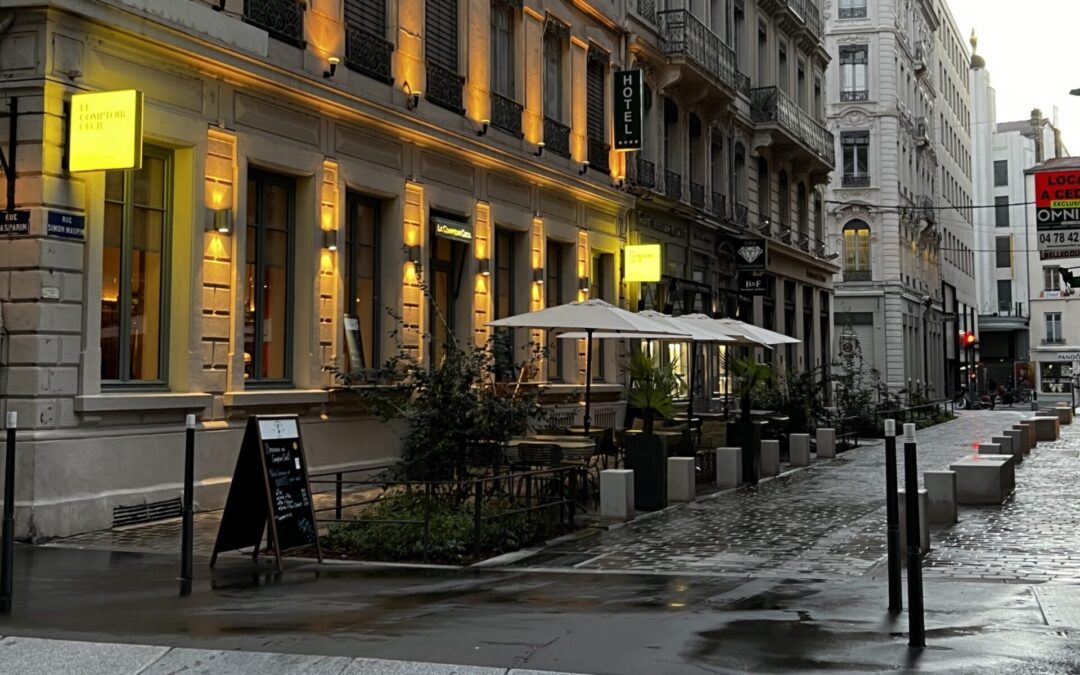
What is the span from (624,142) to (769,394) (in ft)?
22.1

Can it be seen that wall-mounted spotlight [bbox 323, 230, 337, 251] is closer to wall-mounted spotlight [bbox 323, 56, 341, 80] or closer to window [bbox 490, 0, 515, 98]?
wall-mounted spotlight [bbox 323, 56, 341, 80]

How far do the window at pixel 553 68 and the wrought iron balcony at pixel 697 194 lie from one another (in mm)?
8018

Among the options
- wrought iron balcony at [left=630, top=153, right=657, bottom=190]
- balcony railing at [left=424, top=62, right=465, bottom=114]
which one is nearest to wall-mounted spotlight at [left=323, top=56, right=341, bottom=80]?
balcony railing at [left=424, top=62, right=465, bottom=114]

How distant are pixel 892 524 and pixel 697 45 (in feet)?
85.1

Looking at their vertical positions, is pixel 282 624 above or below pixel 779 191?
below

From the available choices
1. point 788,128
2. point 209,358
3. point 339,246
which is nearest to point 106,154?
point 209,358

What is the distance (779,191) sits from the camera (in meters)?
42.3

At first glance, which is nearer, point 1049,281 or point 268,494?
point 268,494

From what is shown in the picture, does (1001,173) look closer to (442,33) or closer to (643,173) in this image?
(643,173)

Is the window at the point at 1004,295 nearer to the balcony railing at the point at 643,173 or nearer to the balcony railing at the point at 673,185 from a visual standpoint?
the balcony railing at the point at 673,185

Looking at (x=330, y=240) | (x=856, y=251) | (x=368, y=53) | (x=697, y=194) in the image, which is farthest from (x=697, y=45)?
(x=856, y=251)

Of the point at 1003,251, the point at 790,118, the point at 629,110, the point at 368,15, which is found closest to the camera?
the point at 368,15

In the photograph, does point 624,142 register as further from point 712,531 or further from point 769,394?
point 712,531

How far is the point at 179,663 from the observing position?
272 inches
